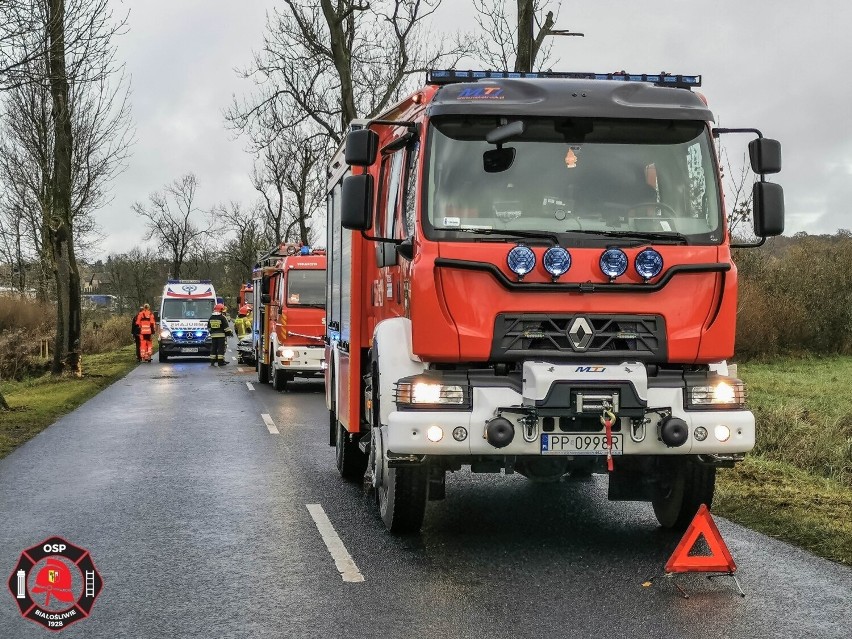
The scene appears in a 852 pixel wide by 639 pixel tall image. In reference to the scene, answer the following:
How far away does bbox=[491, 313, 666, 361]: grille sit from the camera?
21.5 feet

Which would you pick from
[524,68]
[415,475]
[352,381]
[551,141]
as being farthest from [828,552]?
[524,68]

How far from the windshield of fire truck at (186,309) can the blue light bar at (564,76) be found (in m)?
30.9

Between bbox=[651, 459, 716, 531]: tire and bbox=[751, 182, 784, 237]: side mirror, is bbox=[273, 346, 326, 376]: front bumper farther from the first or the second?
bbox=[751, 182, 784, 237]: side mirror

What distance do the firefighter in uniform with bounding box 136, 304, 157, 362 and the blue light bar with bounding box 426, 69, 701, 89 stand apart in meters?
30.2

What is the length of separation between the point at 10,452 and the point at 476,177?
324 inches

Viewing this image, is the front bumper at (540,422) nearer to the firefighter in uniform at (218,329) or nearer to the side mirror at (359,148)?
the side mirror at (359,148)

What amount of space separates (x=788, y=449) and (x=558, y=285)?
6925 mm

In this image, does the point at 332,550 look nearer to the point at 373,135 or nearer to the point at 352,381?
the point at 352,381

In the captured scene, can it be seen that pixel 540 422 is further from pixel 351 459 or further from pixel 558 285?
pixel 351 459

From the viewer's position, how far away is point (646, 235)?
6.78 m

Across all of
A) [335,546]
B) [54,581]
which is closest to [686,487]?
[335,546]

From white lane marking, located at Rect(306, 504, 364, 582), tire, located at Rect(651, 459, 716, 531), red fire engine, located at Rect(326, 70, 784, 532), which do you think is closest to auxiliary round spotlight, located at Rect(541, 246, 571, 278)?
red fire engine, located at Rect(326, 70, 784, 532)

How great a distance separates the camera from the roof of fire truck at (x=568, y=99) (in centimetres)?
682

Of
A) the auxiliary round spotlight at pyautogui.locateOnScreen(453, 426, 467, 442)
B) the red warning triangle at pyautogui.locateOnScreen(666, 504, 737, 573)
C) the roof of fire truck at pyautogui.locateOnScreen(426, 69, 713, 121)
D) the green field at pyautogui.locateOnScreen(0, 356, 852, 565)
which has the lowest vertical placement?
the green field at pyautogui.locateOnScreen(0, 356, 852, 565)
